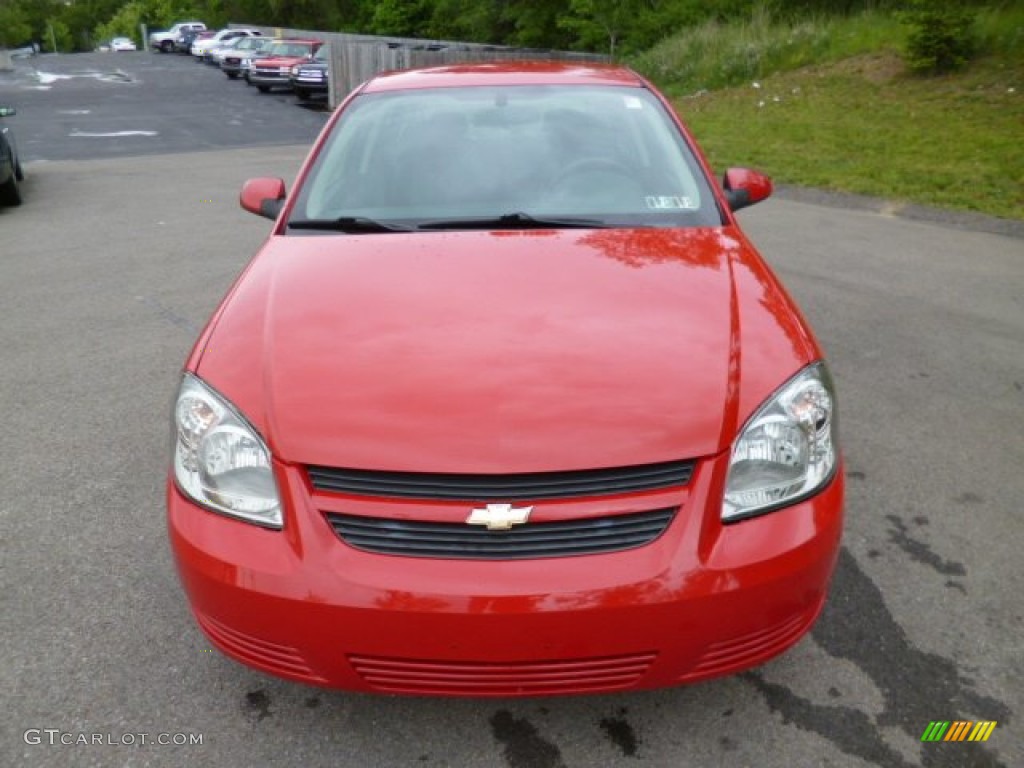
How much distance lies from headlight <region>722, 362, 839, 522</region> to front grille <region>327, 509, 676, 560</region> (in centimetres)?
20

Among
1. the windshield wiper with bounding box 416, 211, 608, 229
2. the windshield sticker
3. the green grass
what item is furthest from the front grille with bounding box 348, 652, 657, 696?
the green grass

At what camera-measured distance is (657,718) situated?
2.39 m

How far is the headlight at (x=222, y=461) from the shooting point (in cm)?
214

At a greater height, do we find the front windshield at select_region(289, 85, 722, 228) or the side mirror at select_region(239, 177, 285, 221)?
the front windshield at select_region(289, 85, 722, 228)

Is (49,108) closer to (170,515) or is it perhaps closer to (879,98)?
(879,98)

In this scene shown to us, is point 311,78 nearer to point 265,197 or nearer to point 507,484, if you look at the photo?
point 265,197

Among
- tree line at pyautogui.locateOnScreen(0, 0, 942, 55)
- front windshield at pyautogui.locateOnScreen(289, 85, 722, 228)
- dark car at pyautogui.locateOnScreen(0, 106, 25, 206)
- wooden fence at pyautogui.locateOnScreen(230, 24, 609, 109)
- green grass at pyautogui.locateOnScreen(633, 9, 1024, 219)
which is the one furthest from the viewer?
tree line at pyautogui.locateOnScreen(0, 0, 942, 55)

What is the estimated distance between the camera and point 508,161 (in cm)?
344

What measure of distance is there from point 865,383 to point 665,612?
3.20 meters

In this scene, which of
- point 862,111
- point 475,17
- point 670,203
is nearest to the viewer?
point 670,203

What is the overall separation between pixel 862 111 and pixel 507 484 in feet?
48.7

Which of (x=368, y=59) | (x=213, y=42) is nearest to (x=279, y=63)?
(x=368, y=59)

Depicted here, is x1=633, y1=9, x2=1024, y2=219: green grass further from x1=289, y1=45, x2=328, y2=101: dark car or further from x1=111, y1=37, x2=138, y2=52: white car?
x1=111, y1=37, x2=138, y2=52: white car

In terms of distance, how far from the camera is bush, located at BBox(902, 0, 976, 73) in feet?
51.2
